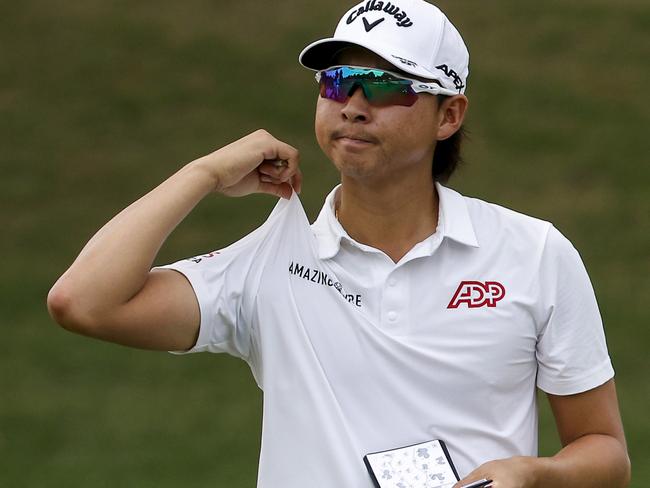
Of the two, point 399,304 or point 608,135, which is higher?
point 608,135

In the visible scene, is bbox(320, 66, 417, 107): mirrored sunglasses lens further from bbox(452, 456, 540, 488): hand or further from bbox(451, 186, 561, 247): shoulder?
bbox(452, 456, 540, 488): hand

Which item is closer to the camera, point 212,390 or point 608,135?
point 212,390

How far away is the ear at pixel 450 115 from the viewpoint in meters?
3.65

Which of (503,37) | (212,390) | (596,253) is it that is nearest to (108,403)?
(212,390)

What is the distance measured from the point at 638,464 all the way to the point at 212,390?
2.83m

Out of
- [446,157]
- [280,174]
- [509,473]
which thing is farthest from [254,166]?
[509,473]

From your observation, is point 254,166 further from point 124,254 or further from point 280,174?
point 124,254

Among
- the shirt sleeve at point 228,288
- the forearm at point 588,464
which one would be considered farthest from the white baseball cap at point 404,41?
the forearm at point 588,464

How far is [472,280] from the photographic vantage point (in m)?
3.47

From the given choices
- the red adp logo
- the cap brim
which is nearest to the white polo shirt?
the red adp logo

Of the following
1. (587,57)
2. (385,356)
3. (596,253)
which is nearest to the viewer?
(385,356)

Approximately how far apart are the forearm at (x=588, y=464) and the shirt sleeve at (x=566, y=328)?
14cm

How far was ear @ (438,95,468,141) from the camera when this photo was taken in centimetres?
365

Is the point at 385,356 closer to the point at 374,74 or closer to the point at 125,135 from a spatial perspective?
the point at 374,74
